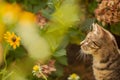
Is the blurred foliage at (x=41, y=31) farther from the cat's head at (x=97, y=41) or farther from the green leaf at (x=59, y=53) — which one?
the cat's head at (x=97, y=41)

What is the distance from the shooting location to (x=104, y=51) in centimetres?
289

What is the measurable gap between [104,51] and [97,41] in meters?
0.09

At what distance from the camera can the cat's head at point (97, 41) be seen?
9.31 feet

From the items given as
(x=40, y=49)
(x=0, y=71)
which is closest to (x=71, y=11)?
(x=40, y=49)

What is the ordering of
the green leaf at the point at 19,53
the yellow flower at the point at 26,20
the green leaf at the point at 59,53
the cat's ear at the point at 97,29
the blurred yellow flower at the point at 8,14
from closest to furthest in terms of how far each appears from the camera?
the blurred yellow flower at the point at 8,14 < the yellow flower at the point at 26,20 < the cat's ear at the point at 97,29 < the green leaf at the point at 59,53 < the green leaf at the point at 19,53

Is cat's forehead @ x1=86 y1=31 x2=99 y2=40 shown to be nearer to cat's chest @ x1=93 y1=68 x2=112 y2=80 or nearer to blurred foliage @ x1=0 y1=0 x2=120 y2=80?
blurred foliage @ x1=0 y1=0 x2=120 y2=80

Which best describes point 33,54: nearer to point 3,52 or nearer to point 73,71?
point 3,52

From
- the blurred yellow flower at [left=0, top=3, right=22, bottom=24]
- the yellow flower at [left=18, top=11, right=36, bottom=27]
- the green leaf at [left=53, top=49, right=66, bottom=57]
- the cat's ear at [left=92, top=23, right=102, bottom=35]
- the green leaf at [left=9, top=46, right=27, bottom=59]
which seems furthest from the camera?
the green leaf at [left=9, top=46, right=27, bottom=59]

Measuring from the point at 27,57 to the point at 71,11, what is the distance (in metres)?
0.42

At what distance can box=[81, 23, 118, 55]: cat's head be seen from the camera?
284 centimetres

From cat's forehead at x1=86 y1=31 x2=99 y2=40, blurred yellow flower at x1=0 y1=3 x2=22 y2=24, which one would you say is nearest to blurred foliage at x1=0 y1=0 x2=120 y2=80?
blurred yellow flower at x1=0 y1=3 x2=22 y2=24

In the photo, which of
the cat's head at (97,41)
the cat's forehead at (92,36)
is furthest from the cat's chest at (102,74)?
the cat's forehead at (92,36)

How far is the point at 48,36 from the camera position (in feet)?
9.54

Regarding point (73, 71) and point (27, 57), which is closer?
point (27, 57)
